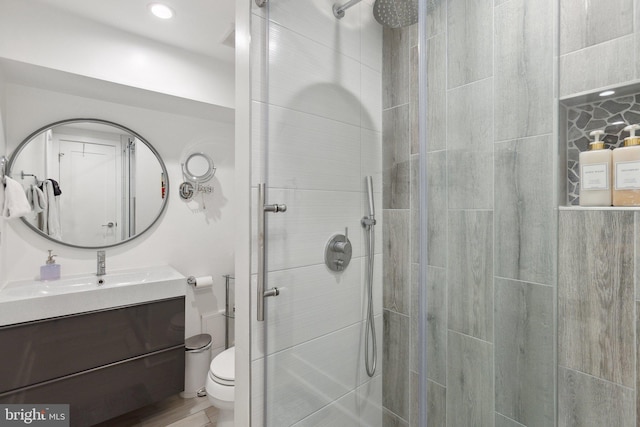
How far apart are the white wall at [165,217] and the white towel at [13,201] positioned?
22cm

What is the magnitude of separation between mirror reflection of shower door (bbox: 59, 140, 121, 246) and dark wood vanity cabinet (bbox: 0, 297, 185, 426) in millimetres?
699

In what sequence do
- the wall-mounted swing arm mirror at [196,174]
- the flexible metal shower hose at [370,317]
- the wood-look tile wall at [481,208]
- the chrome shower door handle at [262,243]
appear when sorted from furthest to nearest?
1. the wall-mounted swing arm mirror at [196,174]
2. the chrome shower door handle at [262,243]
3. the flexible metal shower hose at [370,317]
4. the wood-look tile wall at [481,208]

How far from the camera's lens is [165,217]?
2.49m

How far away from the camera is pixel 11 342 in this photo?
156 cm

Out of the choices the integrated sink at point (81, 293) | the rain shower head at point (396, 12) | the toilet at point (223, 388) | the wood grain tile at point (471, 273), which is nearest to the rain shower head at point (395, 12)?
the rain shower head at point (396, 12)

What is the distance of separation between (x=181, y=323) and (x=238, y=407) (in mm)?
1166

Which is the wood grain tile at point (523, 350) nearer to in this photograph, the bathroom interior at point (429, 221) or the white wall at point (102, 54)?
the bathroom interior at point (429, 221)

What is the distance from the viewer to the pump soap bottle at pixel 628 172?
85cm

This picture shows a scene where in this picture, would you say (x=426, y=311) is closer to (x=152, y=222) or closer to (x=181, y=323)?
(x=181, y=323)

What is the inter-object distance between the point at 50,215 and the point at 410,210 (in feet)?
7.99

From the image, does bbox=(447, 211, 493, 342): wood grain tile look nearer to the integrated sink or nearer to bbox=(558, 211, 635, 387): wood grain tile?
bbox=(558, 211, 635, 387): wood grain tile

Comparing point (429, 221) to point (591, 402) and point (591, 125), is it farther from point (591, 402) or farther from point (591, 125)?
point (591, 402)

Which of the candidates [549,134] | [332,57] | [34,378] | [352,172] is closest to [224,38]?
[332,57]

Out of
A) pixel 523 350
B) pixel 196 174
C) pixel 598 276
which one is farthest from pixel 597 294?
pixel 196 174
